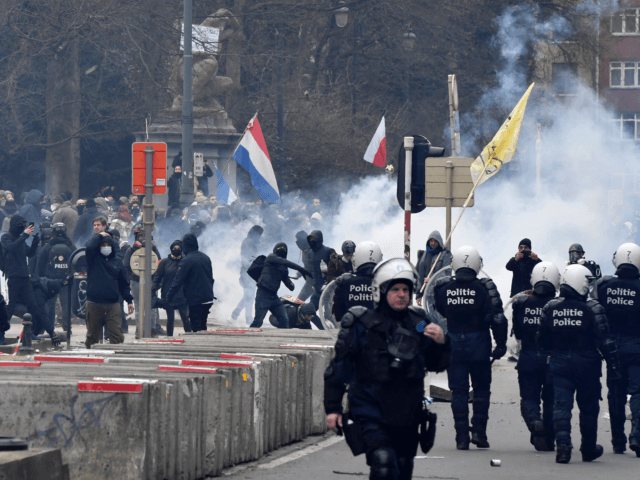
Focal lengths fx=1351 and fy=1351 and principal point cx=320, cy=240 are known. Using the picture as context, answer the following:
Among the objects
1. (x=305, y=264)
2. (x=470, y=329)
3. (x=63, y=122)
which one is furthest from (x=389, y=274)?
(x=63, y=122)

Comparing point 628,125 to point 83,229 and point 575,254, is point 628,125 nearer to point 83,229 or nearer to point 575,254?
point 83,229

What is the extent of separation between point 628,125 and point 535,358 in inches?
2240

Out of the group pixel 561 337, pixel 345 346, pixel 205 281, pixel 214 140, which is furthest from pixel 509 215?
pixel 345 346

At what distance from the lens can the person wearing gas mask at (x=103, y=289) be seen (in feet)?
44.0

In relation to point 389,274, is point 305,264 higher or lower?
higher

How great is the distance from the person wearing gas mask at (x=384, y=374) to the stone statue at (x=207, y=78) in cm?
2537

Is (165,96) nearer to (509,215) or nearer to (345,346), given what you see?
(509,215)

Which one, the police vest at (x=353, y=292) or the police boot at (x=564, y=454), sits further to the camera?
the police vest at (x=353, y=292)

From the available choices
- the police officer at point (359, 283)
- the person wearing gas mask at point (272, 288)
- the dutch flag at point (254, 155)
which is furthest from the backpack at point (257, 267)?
the police officer at point (359, 283)

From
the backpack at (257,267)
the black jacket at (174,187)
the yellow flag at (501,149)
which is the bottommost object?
the backpack at (257,267)

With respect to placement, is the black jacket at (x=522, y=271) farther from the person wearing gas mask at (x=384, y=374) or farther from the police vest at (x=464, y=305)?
the person wearing gas mask at (x=384, y=374)

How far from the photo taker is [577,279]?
922 cm

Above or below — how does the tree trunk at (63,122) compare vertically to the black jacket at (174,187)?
above

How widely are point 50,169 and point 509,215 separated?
40.0 feet
